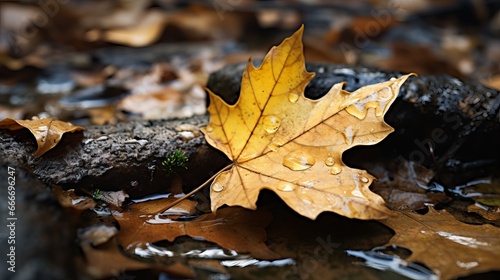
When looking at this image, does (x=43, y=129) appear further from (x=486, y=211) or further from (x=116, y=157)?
(x=486, y=211)

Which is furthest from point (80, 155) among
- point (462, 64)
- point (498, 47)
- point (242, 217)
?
point (498, 47)

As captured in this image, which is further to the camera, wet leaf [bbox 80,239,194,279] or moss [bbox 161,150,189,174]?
moss [bbox 161,150,189,174]

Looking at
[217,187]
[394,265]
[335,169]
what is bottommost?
[394,265]

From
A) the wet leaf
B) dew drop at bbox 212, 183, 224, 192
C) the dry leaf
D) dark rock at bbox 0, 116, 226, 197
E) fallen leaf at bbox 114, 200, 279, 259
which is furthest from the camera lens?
dark rock at bbox 0, 116, 226, 197

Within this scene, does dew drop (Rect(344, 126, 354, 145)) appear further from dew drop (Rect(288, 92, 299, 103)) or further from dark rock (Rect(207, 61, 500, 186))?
dark rock (Rect(207, 61, 500, 186))

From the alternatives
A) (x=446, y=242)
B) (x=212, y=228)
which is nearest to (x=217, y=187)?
(x=212, y=228)

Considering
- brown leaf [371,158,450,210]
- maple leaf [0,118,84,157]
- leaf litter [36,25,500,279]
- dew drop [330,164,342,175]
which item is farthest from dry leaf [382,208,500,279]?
maple leaf [0,118,84,157]
